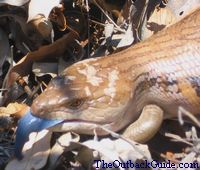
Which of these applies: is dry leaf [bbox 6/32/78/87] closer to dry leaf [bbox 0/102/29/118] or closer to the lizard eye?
dry leaf [bbox 0/102/29/118]

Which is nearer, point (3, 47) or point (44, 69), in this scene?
point (44, 69)

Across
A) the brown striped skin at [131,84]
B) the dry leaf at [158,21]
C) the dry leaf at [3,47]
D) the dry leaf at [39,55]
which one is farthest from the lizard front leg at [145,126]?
the dry leaf at [3,47]

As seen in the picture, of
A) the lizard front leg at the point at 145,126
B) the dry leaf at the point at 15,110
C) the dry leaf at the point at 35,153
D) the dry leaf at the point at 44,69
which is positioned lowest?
the dry leaf at the point at 15,110

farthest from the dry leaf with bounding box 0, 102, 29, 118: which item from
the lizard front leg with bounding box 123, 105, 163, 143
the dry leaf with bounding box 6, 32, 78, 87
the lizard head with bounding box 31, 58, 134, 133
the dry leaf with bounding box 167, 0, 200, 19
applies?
the dry leaf with bounding box 167, 0, 200, 19

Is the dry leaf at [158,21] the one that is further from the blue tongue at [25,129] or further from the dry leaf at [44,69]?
the blue tongue at [25,129]

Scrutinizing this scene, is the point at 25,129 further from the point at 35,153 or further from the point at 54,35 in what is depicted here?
the point at 54,35

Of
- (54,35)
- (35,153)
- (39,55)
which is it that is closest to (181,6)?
(54,35)
